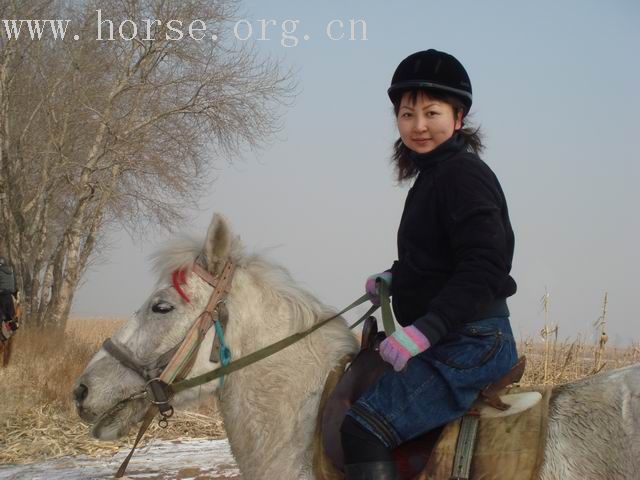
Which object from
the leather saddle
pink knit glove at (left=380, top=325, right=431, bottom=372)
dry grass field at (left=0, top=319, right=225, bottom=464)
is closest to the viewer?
pink knit glove at (left=380, top=325, right=431, bottom=372)

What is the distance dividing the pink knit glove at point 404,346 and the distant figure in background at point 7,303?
39.3 feet

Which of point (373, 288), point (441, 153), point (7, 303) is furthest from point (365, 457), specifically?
point (7, 303)

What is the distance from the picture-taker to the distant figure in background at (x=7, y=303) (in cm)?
1259

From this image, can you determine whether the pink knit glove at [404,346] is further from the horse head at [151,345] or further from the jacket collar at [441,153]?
the horse head at [151,345]

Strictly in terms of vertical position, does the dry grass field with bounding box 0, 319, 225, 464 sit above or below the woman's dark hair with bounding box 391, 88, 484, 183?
below

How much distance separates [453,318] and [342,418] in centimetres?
65

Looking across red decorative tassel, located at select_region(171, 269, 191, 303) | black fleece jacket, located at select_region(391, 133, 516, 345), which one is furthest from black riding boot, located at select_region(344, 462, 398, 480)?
red decorative tassel, located at select_region(171, 269, 191, 303)

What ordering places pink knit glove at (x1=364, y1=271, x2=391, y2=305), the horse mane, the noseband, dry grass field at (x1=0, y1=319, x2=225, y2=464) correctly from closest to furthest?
the noseband, the horse mane, pink knit glove at (x1=364, y1=271, x2=391, y2=305), dry grass field at (x1=0, y1=319, x2=225, y2=464)

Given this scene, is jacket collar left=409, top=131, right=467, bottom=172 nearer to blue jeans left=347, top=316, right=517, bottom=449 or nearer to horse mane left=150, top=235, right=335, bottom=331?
blue jeans left=347, top=316, right=517, bottom=449

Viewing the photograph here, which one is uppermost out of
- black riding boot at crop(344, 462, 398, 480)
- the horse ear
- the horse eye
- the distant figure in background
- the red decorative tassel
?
the horse ear

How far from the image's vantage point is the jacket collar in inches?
112

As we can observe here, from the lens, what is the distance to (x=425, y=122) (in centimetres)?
286

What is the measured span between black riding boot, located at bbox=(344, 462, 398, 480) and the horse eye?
1.14 metres

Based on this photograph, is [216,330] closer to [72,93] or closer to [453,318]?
[453,318]
